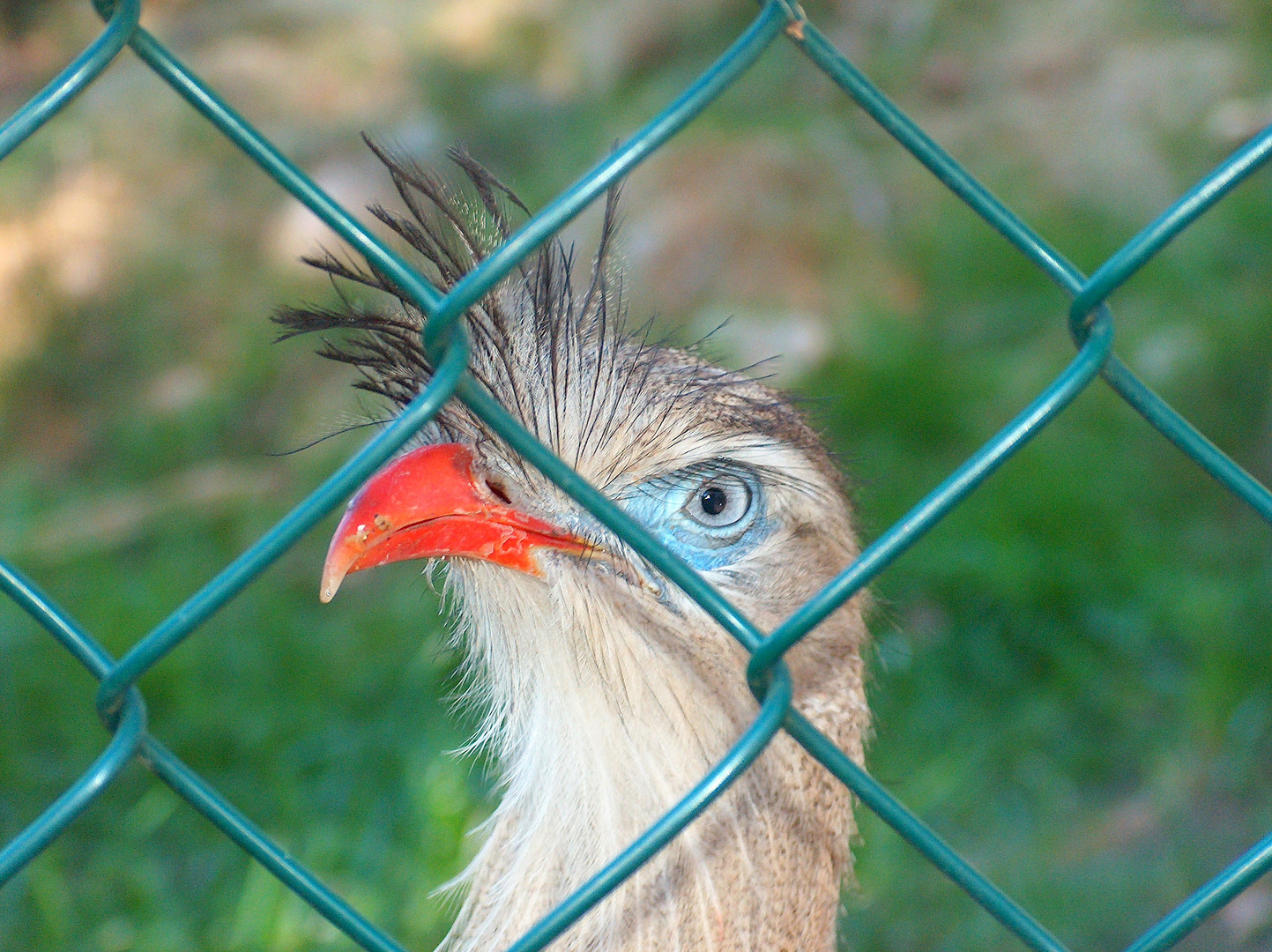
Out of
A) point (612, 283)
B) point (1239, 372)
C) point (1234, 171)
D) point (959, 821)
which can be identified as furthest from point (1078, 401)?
point (1234, 171)

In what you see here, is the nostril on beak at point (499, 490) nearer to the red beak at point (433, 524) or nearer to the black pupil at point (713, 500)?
the red beak at point (433, 524)

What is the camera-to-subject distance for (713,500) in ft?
4.98

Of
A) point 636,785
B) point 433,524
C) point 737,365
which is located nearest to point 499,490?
point 433,524

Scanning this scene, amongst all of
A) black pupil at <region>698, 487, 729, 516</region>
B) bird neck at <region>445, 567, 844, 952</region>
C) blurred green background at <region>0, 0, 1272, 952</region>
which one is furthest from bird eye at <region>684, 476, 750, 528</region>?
blurred green background at <region>0, 0, 1272, 952</region>

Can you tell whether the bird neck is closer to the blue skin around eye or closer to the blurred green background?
the blue skin around eye

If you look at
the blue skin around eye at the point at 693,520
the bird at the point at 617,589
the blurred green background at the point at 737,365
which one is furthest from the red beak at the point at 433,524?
the blurred green background at the point at 737,365

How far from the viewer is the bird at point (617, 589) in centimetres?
140

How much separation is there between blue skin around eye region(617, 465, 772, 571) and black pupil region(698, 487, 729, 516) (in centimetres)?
1

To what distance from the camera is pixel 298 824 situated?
3.12 meters

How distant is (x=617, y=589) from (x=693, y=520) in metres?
0.15

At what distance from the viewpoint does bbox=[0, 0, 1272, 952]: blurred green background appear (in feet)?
9.81

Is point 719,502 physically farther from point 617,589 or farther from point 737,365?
point 737,365

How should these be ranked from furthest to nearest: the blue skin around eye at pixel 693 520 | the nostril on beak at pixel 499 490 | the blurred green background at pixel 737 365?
the blurred green background at pixel 737 365
the blue skin around eye at pixel 693 520
the nostril on beak at pixel 499 490

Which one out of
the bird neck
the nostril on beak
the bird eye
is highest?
the nostril on beak
